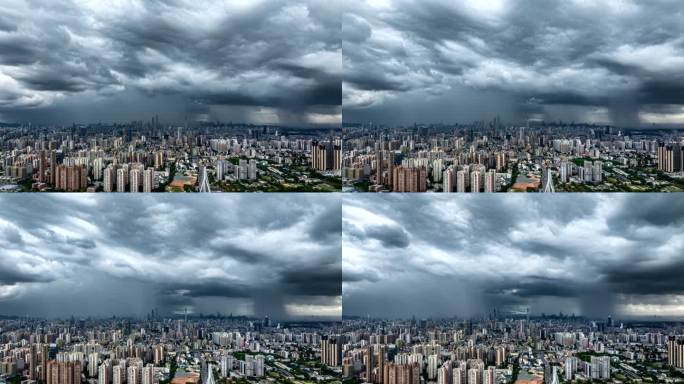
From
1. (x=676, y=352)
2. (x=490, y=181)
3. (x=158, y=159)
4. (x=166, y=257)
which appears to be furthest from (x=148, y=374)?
(x=676, y=352)

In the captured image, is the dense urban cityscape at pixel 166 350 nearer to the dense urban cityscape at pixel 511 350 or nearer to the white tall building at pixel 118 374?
the white tall building at pixel 118 374

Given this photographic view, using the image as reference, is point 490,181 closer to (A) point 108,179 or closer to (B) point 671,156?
(B) point 671,156

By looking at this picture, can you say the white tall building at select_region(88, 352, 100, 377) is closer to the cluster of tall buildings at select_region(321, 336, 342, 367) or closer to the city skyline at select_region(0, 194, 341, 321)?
the city skyline at select_region(0, 194, 341, 321)

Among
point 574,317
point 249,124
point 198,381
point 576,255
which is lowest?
point 198,381

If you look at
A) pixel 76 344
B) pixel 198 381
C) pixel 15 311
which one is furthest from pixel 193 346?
pixel 15 311

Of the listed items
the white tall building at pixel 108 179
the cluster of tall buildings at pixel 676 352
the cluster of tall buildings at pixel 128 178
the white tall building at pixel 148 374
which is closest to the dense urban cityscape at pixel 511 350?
the cluster of tall buildings at pixel 676 352

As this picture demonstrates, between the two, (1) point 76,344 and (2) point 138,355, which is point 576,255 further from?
(1) point 76,344

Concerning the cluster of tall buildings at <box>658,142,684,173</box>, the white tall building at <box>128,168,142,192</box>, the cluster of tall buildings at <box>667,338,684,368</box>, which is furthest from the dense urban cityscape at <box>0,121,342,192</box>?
the cluster of tall buildings at <box>667,338,684,368</box>
